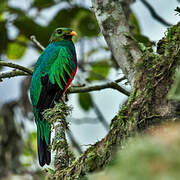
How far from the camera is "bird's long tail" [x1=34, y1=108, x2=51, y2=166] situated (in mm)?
3299

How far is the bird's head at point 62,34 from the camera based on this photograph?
495 cm

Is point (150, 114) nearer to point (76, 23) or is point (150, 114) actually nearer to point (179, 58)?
point (179, 58)

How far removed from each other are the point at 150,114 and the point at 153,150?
1329 mm

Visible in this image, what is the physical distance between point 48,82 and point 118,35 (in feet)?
4.51

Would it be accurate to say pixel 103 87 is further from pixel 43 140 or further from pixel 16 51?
pixel 16 51

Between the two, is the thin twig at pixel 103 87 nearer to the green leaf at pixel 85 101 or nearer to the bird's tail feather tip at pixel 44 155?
the bird's tail feather tip at pixel 44 155

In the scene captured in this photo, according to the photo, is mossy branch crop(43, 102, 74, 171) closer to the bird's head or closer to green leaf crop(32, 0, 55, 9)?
the bird's head

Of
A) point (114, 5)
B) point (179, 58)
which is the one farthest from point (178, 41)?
point (114, 5)

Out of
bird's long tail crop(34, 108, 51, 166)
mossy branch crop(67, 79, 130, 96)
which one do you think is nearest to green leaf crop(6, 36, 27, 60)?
bird's long tail crop(34, 108, 51, 166)

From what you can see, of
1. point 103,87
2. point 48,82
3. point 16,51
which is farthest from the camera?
point 16,51

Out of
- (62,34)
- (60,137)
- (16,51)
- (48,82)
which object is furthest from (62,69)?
(16,51)

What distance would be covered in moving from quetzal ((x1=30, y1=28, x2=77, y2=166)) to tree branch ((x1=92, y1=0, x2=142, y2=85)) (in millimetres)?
1156

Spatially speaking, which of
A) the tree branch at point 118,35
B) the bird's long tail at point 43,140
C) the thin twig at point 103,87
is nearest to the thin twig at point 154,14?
the thin twig at point 103,87

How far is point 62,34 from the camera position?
4973 mm
